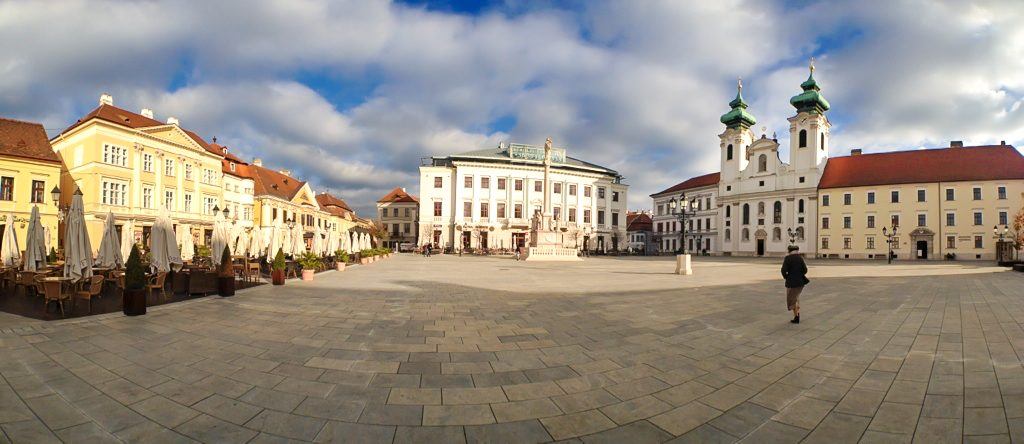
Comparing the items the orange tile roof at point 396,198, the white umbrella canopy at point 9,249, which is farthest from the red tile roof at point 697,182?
the white umbrella canopy at point 9,249

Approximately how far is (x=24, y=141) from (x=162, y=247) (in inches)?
1344

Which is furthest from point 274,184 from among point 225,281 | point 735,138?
point 735,138

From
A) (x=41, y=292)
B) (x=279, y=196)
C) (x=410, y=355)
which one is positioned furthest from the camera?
(x=279, y=196)

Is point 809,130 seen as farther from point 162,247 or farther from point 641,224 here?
point 162,247

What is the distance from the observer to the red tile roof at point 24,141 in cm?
3084

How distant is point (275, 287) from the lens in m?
14.3

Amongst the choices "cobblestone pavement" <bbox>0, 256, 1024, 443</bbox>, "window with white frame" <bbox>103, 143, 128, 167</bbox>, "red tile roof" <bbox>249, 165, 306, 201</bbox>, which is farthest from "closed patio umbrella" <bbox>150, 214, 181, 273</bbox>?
"red tile roof" <bbox>249, 165, 306, 201</bbox>

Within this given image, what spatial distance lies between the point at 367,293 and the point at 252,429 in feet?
30.5

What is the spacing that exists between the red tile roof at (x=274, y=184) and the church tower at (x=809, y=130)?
7225 centimetres

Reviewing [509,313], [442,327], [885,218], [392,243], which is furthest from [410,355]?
[392,243]

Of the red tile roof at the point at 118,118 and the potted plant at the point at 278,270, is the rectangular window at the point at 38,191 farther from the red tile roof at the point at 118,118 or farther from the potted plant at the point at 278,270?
the potted plant at the point at 278,270

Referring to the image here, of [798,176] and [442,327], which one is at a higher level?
[798,176]

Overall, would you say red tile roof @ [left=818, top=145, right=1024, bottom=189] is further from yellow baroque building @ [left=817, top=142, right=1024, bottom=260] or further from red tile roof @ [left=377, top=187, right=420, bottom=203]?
red tile roof @ [left=377, top=187, right=420, bottom=203]

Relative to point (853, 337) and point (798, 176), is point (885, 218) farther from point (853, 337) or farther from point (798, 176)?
point (853, 337)
